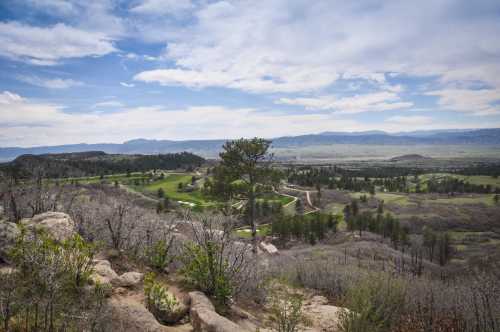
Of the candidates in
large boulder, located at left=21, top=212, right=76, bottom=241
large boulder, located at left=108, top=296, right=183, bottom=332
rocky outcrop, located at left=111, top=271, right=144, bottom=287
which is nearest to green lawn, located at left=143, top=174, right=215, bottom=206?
large boulder, located at left=21, top=212, right=76, bottom=241

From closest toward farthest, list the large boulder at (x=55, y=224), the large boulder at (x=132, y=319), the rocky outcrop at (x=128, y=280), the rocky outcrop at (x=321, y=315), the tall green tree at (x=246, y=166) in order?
the large boulder at (x=132, y=319) → the rocky outcrop at (x=128, y=280) → the rocky outcrop at (x=321, y=315) → the large boulder at (x=55, y=224) → the tall green tree at (x=246, y=166)

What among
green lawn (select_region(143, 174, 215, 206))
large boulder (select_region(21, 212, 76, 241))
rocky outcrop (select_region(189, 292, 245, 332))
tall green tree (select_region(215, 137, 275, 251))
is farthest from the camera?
green lawn (select_region(143, 174, 215, 206))

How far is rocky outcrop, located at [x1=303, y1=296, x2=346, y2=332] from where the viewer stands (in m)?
8.64

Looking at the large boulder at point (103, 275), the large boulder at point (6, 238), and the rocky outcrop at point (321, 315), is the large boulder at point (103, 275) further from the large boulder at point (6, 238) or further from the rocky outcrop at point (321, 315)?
the rocky outcrop at point (321, 315)

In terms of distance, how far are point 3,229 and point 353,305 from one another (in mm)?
10003

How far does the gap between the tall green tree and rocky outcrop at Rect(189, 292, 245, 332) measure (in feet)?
47.5

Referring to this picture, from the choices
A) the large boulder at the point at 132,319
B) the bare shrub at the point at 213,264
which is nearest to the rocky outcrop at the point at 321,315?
the bare shrub at the point at 213,264

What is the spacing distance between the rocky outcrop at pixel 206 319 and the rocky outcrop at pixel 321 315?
2.78 meters

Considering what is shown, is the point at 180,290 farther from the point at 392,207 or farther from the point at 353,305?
the point at 392,207

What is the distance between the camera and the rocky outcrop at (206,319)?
636 cm

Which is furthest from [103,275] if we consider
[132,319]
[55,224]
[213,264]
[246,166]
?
[246,166]

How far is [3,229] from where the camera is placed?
29.0 feet

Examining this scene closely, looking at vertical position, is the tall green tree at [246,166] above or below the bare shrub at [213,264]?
above

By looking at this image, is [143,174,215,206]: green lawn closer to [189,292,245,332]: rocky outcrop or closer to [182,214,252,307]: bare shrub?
[182,214,252,307]: bare shrub
